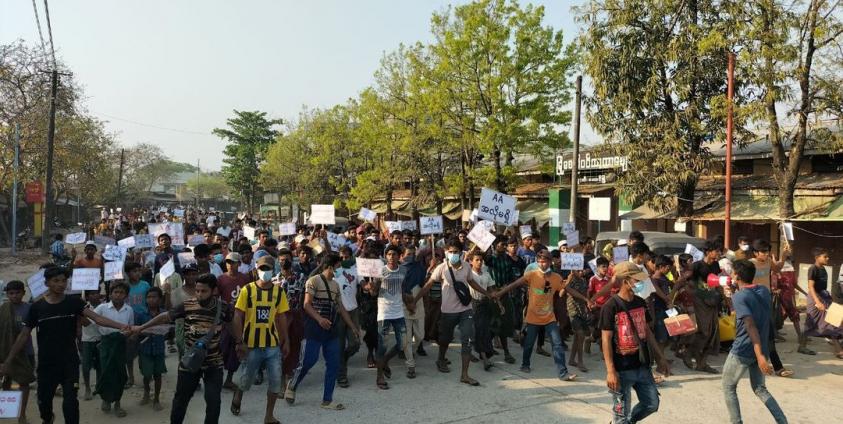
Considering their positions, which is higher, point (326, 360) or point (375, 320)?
point (375, 320)

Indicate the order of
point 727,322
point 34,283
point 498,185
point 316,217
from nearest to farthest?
1. point 34,283
2. point 727,322
3. point 316,217
4. point 498,185

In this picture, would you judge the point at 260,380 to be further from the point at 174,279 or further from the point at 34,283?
the point at 34,283

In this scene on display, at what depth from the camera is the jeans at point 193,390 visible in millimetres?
5137

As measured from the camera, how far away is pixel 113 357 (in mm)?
6301

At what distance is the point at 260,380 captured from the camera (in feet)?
24.5

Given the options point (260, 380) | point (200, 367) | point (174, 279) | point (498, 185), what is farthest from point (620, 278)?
point (498, 185)

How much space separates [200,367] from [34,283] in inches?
110

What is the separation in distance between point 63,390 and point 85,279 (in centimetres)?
217

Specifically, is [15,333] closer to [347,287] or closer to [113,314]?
[113,314]

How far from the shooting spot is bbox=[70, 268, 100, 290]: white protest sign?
280 inches

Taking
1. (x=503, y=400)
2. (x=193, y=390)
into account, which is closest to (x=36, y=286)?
(x=193, y=390)

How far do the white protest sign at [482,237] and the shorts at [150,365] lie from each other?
14.9ft

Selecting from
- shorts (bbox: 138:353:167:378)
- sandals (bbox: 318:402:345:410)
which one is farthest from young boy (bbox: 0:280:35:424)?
sandals (bbox: 318:402:345:410)

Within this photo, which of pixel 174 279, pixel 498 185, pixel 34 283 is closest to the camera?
pixel 34 283
